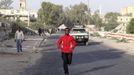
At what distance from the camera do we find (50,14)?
170m

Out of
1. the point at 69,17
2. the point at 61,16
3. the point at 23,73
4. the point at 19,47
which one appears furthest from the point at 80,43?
the point at 69,17

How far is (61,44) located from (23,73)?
6.38 ft

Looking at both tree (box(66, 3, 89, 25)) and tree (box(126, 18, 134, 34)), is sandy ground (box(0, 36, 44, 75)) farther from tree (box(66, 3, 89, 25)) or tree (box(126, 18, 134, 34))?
tree (box(66, 3, 89, 25))

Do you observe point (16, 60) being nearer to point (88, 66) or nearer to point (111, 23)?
point (88, 66)

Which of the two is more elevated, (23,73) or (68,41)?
(68,41)

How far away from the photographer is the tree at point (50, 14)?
6501 inches

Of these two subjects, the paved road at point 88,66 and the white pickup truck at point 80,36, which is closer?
the paved road at point 88,66

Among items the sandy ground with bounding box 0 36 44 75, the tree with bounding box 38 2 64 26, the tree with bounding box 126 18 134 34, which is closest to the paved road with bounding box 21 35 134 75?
the sandy ground with bounding box 0 36 44 75

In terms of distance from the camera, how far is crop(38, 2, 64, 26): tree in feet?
542

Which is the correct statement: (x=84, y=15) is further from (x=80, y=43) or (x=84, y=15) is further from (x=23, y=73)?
(x=23, y=73)

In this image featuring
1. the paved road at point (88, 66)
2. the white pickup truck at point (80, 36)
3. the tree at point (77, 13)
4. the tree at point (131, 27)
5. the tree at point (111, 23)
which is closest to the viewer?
the paved road at point (88, 66)

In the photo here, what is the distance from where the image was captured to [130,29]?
69.2 meters

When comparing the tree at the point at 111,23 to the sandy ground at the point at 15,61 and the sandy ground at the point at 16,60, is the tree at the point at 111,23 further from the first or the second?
the sandy ground at the point at 15,61

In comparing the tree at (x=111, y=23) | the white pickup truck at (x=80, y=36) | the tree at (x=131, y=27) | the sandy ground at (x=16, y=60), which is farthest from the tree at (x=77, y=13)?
the sandy ground at (x=16, y=60)
